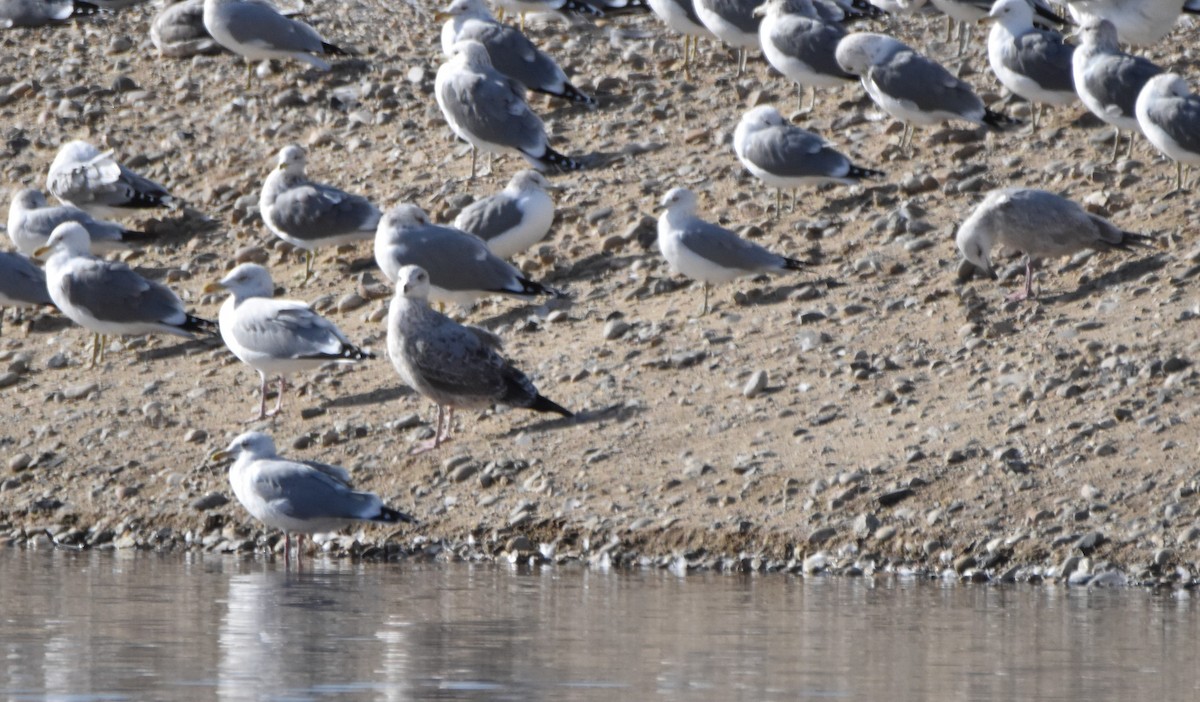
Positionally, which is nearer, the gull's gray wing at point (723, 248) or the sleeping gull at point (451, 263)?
the gull's gray wing at point (723, 248)

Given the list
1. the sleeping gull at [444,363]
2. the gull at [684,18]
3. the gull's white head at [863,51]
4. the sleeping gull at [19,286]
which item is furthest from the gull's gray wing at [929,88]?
the sleeping gull at [19,286]

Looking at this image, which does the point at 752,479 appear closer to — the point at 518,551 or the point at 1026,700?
the point at 518,551

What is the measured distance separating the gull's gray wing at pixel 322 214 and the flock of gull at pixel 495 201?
0.6 inches

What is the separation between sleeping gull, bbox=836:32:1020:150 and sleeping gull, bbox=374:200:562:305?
292 cm

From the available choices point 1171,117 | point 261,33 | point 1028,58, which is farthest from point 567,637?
point 261,33

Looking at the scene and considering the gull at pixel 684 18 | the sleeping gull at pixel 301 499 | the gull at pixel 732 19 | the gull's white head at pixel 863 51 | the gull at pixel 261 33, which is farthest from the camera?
the gull at pixel 261 33

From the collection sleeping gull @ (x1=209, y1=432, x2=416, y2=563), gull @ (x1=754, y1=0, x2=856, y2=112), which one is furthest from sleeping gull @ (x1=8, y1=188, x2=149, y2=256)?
sleeping gull @ (x1=209, y1=432, x2=416, y2=563)

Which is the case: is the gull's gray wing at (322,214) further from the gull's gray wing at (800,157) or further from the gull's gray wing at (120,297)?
the gull's gray wing at (800,157)

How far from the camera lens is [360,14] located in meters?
18.8

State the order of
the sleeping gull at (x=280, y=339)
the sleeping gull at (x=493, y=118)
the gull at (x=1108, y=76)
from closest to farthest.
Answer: the sleeping gull at (x=280, y=339) → the gull at (x=1108, y=76) → the sleeping gull at (x=493, y=118)

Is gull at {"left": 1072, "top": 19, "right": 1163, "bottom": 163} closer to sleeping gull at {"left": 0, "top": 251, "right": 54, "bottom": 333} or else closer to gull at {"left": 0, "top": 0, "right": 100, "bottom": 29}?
sleeping gull at {"left": 0, "top": 251, "right": 54, "bottom": 333}

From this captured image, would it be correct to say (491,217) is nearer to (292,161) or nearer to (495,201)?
(495,201)

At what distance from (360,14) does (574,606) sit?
1141cm

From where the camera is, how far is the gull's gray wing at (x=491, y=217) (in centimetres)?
1340
